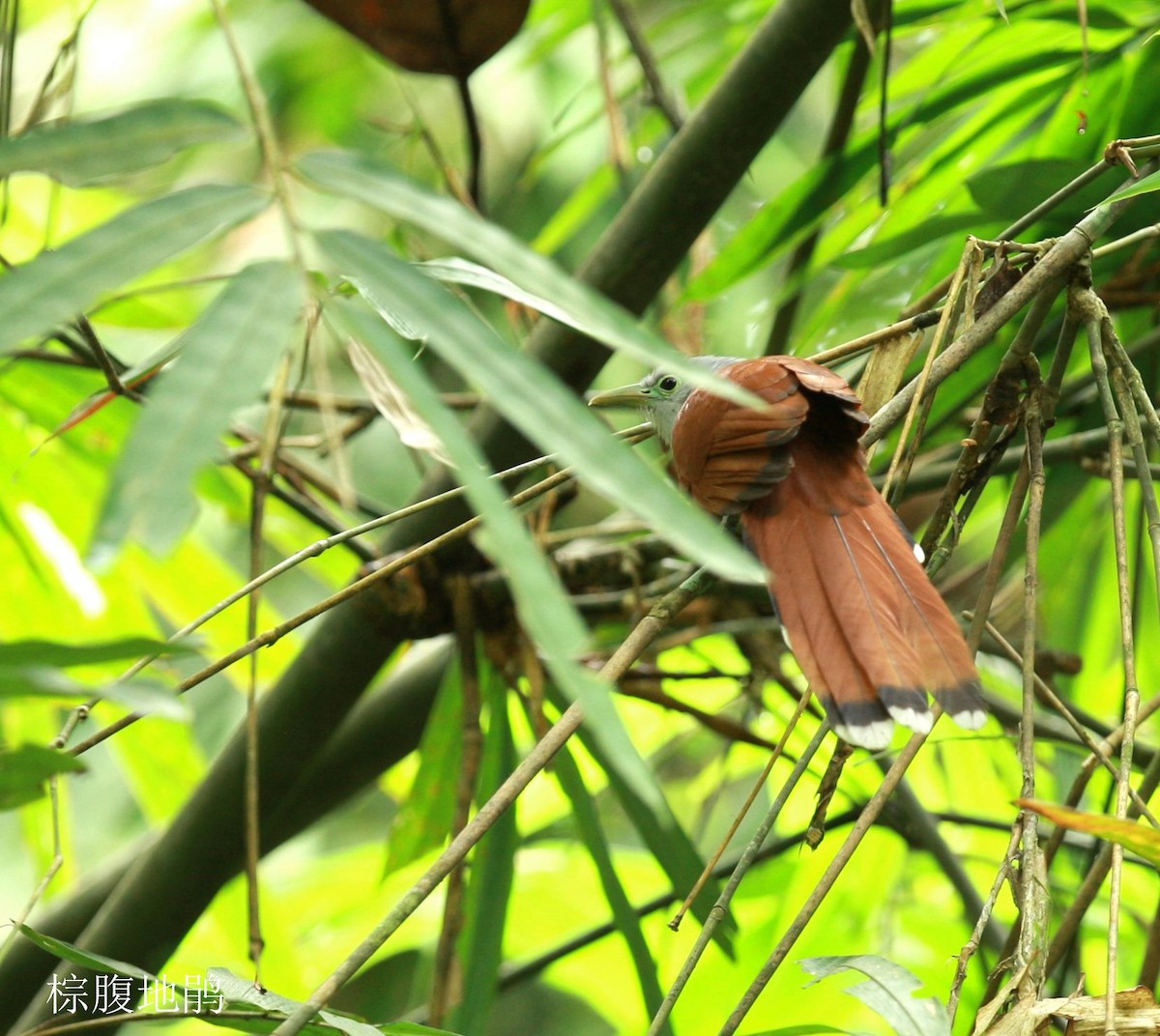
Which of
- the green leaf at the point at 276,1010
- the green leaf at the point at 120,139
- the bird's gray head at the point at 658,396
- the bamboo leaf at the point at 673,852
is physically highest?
the bird's gray head at the point at 658,396

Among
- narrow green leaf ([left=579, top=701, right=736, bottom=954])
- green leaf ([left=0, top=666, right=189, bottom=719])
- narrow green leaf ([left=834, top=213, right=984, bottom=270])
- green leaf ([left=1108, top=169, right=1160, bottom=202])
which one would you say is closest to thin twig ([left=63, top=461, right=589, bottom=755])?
green leaf ([left=0, top=666, right=189, bottom=719])

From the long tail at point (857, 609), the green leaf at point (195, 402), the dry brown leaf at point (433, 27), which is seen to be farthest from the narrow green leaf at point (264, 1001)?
the dry brown leaf at point (433, 27)

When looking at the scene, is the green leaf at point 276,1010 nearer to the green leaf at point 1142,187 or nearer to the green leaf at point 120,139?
the green leaf at point 120,139

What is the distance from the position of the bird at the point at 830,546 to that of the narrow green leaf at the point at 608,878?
48cm

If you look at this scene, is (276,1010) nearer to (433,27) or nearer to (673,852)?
(673,852)

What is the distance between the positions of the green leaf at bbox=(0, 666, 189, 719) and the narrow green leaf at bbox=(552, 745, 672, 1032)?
3.44 feet

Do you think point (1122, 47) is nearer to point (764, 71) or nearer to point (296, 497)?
point (764, 71)

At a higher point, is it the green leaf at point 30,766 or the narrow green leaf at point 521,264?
the narrow green leaf at point 521,264

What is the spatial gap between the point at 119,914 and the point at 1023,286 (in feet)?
5.23

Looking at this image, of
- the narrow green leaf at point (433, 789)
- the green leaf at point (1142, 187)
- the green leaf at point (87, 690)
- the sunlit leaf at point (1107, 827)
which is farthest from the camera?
the narrow green leaf at point (433, 789)

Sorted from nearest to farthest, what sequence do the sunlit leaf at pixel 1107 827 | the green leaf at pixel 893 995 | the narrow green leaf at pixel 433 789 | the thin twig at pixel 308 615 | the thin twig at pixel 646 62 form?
the sunlit leaf at pixel 1107 827 → the green leaf at pixel 893 995 → the thin twig at pixel 308 615 → the thin twig at pixel 646 62 → the narrow green leaf at pixel 433 789

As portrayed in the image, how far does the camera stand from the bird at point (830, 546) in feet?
4.17

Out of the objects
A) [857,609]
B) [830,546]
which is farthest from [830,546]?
[857,609]

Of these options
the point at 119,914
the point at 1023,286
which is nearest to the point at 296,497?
the point at 119,914
